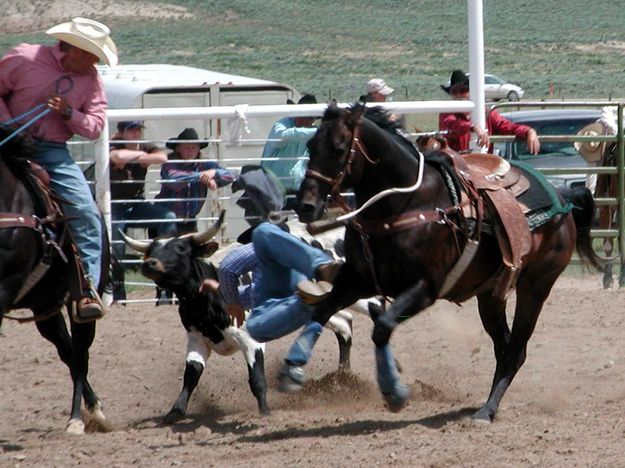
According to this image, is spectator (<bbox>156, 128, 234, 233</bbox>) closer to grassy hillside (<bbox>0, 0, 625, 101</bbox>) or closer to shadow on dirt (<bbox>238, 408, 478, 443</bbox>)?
shadow on dirt (<bbox>238, 408, 478, 443</bbox>)

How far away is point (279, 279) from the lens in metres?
7.32

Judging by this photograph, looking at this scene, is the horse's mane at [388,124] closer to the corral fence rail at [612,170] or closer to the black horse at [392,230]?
the black horse at [392,230]

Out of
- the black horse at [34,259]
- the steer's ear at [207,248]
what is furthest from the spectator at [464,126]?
the black horse at [34,259]

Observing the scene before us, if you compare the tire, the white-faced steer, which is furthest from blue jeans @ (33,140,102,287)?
the tire

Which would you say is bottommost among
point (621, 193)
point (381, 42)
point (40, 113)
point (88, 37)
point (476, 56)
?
point (381, 42)

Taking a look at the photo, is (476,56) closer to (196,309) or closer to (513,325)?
(513,325)

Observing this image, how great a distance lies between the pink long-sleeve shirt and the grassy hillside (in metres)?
32.1

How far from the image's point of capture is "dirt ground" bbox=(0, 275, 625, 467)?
6289 millimetres

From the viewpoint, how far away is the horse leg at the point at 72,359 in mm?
7219

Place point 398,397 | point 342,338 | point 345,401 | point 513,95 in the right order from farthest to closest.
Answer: point 513,95
point 342,338
point 345,401
point 398,397

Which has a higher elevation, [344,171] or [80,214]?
[344,171]

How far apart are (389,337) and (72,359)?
75.5 inches

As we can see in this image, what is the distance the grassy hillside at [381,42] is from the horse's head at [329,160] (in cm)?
3251

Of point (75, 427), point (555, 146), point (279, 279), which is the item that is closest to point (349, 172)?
point (279, 279)
